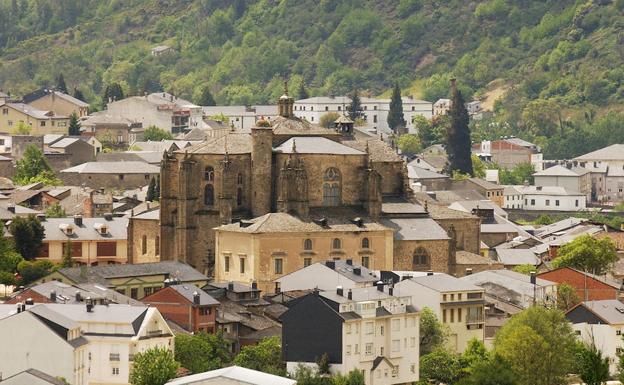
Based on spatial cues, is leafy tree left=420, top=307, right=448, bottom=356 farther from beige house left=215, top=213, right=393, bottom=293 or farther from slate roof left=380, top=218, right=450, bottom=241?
slate roof left=380, top=218, right=450, bottom=241

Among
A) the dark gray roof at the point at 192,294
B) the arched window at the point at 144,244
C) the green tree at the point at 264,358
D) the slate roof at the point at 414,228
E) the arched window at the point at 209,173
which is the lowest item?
the green tree at the point at 264,358

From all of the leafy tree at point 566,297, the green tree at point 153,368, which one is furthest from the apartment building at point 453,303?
the green tree at point 153,368

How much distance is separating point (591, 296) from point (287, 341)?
29.4m

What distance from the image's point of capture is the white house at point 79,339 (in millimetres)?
93125

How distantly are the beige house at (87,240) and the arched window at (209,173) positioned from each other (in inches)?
284

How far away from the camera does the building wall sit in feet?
576

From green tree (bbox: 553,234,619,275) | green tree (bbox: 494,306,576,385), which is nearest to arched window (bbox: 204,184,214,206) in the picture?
green tree (bbox: 553,234,619,275)

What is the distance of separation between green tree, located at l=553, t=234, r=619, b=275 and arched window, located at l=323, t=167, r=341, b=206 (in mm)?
13635

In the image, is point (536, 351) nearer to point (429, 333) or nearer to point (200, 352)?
point (429, 333)

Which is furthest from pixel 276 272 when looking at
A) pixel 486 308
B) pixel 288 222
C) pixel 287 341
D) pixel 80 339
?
pixel 80 339

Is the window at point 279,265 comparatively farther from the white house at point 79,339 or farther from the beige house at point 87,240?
the white house at point 79,339

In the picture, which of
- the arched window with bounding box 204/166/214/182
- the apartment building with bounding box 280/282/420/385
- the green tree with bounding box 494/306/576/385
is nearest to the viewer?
the apartment building with bounding box 280/282/420/385

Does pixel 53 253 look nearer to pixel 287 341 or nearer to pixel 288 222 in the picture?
pixel 288 222

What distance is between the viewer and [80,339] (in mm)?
94438
